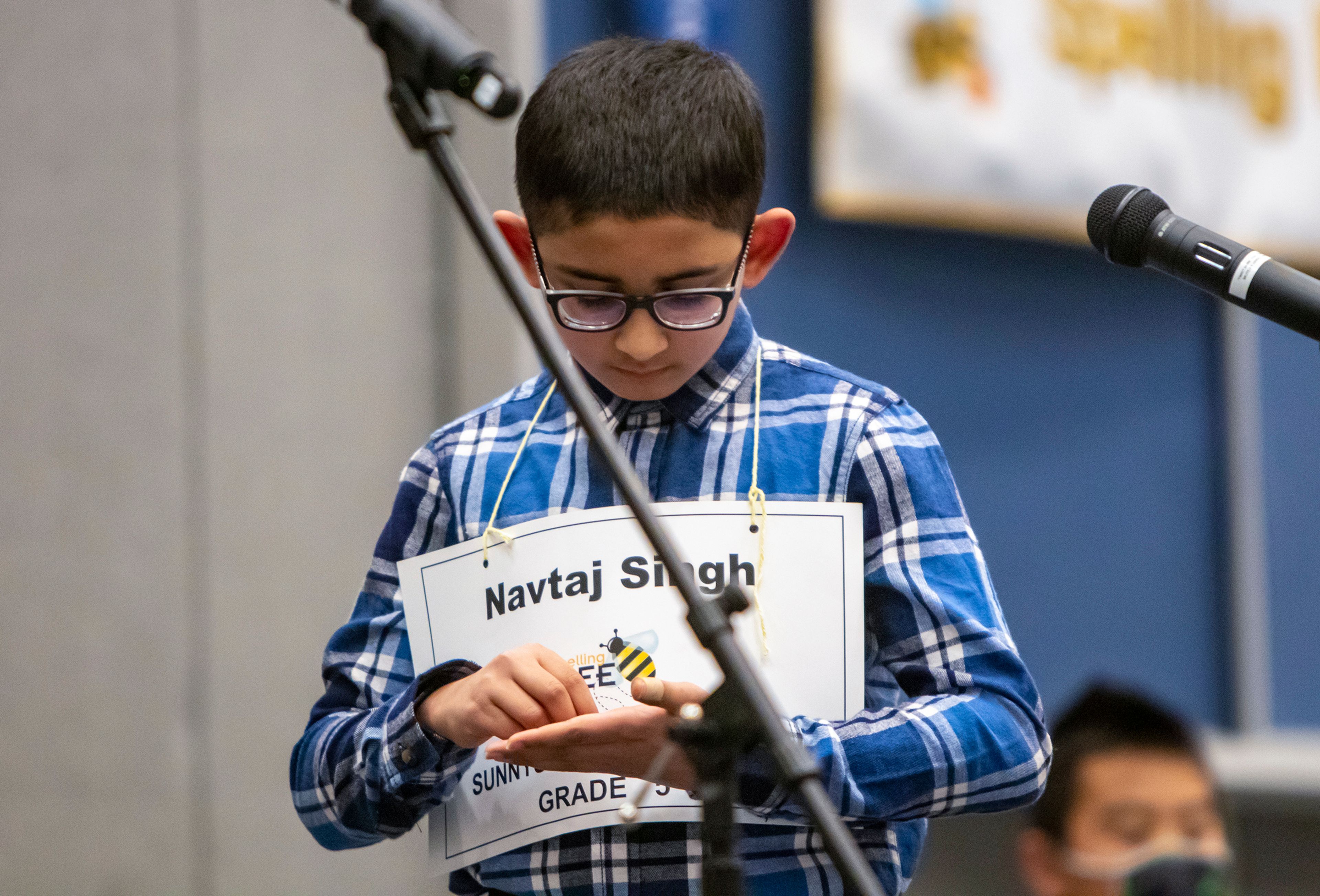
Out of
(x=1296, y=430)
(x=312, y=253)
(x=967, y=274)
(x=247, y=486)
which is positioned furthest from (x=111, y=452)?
(x=1296, y=430)

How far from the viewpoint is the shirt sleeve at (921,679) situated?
3.10 feet

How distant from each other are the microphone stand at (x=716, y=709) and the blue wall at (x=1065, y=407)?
215 centimetres

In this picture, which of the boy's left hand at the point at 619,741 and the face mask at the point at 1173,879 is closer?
the boy's left hand at the point at 619,741

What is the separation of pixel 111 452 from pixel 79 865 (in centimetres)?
71

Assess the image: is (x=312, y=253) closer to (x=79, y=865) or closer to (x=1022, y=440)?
(x=79, y=865)

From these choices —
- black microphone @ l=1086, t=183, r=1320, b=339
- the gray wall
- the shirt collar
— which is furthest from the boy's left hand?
the gray wall

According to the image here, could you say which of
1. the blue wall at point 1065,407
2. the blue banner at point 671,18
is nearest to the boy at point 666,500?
the blue banner at point 671,18

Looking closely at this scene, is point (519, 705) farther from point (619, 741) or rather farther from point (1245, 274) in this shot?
point (1245, 274)

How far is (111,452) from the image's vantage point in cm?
257

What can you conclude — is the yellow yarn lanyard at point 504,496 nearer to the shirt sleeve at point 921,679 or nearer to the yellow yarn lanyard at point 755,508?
the yellow yarn lanyard at point 755,508

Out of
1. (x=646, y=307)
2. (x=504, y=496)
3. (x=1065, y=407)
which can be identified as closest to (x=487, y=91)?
(x=646, y=307)

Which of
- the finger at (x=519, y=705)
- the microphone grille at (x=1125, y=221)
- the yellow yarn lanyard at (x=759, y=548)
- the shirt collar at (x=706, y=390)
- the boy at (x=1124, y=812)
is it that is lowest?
the boy at (x=1124, y=812)

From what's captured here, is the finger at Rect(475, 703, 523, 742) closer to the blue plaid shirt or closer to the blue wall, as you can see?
the blue plaid shirt

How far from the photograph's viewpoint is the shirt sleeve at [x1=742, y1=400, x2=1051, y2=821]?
946mm
